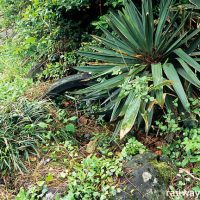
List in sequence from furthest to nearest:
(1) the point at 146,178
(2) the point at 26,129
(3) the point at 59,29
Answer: (3) the point at 59,29 < (2) the point at 26,129 < (1) the point at 146,178

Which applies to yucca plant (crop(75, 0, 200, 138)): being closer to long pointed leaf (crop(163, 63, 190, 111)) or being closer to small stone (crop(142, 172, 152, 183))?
long pointed leaf (crop(163, 63, 190, 111))

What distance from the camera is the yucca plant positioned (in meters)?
3.02

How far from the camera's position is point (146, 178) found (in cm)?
271

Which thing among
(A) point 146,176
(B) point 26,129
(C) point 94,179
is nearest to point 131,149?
(A) point 146,176

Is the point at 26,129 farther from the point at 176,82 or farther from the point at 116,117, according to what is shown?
the point at 176,82

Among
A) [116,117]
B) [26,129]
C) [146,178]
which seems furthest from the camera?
[26,129]

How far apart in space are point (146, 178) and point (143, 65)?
1181 millimetres

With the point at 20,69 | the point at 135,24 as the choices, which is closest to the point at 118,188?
the point at 135,24

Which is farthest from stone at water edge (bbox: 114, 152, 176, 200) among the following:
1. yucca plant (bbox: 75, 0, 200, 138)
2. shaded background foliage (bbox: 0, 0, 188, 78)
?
shaded background foliage (bbox: 0, 0, 188, 78)

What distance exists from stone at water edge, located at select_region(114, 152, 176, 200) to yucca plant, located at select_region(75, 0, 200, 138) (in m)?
0.32

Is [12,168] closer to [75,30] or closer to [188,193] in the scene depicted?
[188,193]

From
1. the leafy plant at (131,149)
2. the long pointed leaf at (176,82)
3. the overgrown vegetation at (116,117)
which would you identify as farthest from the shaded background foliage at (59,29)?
the leafy plant at (131,149)

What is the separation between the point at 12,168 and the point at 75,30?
2.56 meters

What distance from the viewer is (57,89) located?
414 centimetres
